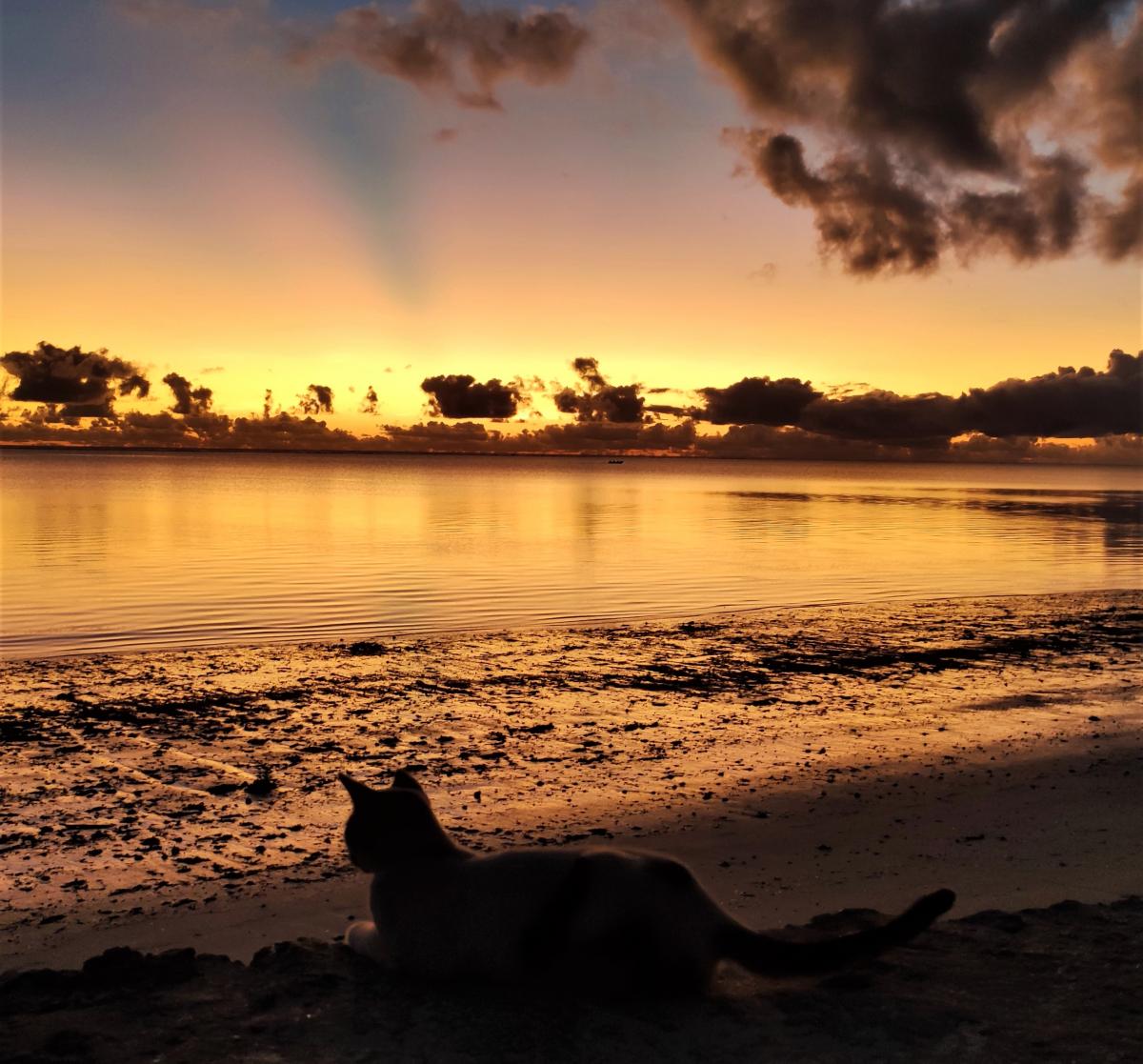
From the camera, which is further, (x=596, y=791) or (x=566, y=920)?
(x=596, y=791)

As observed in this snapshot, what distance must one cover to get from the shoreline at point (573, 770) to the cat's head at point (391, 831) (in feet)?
4.69

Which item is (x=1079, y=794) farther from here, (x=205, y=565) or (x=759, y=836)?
(x=205, y=565)

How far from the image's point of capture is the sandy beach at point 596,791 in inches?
235

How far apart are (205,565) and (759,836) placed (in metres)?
28.2

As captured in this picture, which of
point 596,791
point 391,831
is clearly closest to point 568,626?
point 596,791

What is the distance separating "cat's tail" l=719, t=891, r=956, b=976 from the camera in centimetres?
515

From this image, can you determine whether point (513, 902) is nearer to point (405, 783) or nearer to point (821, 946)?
point (405, 783)

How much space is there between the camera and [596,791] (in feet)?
32.0

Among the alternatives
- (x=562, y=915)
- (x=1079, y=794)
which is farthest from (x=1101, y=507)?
(x=562, y=915)

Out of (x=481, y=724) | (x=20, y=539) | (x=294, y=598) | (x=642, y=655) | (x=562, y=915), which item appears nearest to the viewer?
(x=562, y=915)

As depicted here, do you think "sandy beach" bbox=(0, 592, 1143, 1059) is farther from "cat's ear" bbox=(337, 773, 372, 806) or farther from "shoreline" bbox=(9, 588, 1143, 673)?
"cat's ear" bbox=(337, 773, 372, 806)

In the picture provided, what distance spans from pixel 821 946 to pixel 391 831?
2348 mm

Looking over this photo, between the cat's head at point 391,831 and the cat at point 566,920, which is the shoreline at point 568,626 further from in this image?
the cat at point 566,920

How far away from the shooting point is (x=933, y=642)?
62.6 ft
